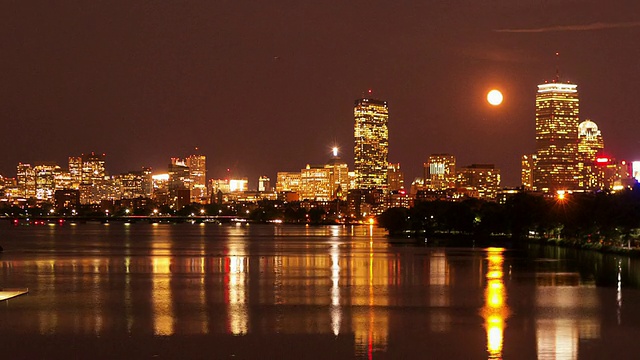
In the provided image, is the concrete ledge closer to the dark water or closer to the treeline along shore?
the dark water

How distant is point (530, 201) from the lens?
424ft

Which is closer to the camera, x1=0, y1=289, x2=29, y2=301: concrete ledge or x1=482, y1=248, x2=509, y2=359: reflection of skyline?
x1=482, y1=248, x2=509, y2=359: reflection of skyline

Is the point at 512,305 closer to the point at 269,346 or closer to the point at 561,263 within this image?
the point at 269,346

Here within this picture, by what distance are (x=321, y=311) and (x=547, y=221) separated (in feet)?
259

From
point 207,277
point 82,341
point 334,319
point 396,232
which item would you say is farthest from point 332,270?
point 396,232

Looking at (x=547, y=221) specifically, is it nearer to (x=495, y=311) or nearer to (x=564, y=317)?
(x=495, y=311)

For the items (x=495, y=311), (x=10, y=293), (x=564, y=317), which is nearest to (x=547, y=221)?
(x=495, y=311)

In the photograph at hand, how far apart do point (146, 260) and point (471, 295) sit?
35487 millimetres

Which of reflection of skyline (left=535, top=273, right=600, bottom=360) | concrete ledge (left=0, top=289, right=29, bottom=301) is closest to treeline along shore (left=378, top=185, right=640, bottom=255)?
reflection of skyline (left=535, top=273, right=600, bottom=360)

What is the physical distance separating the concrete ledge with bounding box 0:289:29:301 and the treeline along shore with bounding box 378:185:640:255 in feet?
160

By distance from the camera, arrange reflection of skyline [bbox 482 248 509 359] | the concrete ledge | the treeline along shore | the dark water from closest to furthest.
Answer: the dark water < reflection of skyline [bbox 482 248 509 359] < the concrete ledge < the treeline along shore

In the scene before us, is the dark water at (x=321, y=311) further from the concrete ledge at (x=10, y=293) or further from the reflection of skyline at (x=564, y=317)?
the concrete ledge at (x=10, y=293)

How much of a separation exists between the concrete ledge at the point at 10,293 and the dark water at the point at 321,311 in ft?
1.86

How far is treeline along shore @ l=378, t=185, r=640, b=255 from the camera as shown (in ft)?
273
